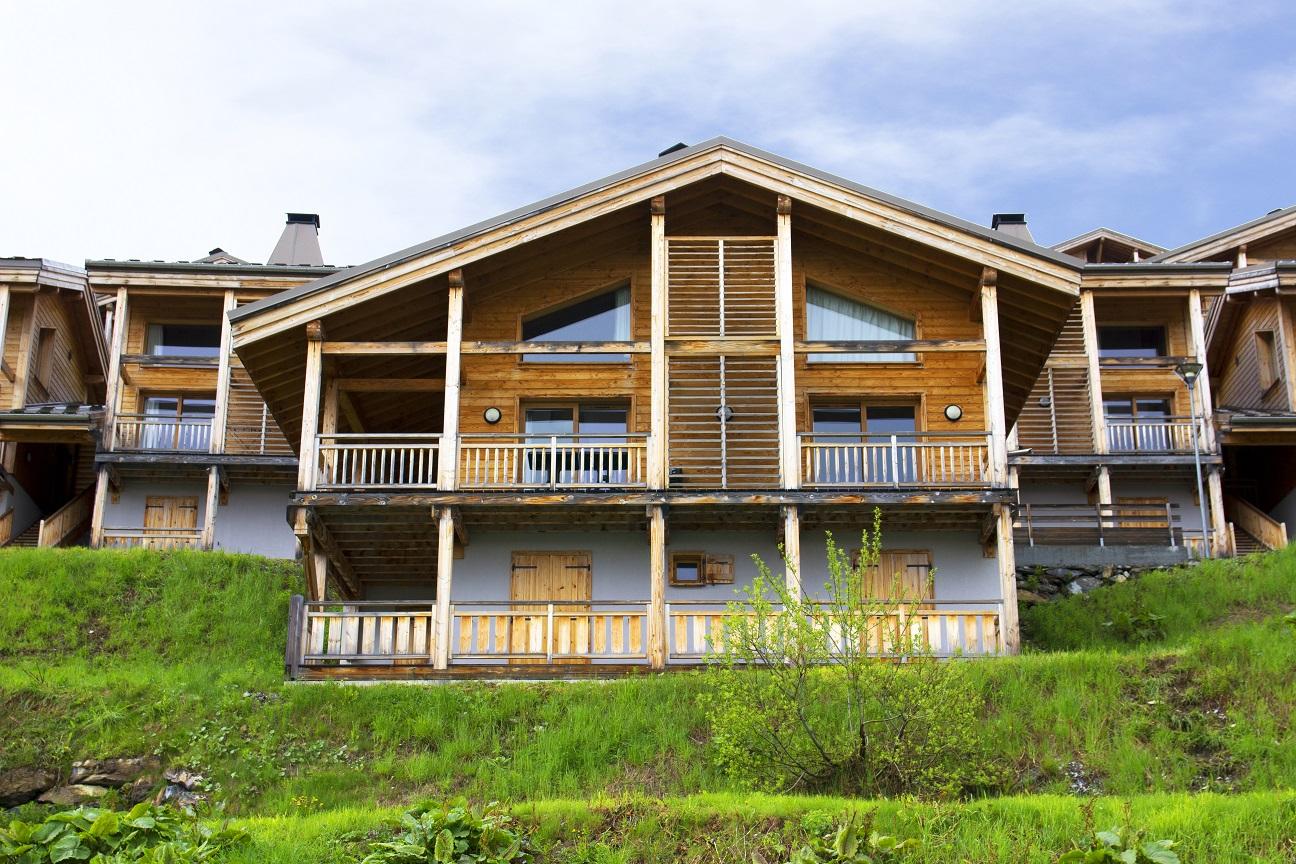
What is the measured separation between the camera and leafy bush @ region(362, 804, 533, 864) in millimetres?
17125

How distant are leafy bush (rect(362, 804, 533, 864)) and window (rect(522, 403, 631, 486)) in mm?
10064

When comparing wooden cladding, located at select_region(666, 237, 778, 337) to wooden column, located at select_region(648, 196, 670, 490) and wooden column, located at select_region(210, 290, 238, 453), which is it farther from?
wooden column, located at select_region(210, 290, 238, 453)

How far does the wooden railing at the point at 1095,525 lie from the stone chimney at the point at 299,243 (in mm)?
19595

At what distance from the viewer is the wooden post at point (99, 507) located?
36.7 meters

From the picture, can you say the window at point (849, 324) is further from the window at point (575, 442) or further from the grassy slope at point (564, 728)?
the grassy slope at point (564, 728)

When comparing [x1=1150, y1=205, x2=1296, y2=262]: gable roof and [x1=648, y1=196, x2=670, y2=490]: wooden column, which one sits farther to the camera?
[x1=1150, y1=205, x2=1296, y2=262]: gable roof

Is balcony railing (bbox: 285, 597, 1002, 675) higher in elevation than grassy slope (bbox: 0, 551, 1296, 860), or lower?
higher

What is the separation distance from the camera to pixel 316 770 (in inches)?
842

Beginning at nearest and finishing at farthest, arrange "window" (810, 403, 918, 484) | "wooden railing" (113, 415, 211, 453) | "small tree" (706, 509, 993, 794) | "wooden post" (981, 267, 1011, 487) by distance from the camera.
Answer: "small tree" (706, 509, 993, 794)
"wooden post" (981, 267, 1011, 487)
"window" (810, 403, 918, 484)
"wooden railing" (113, 415, 211, 453)

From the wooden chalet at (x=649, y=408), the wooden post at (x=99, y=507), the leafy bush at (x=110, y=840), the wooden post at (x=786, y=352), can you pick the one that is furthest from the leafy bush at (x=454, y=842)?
the wooden post at (x=99, y=507)

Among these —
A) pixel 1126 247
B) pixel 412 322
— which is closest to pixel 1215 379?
pixel 1126 247

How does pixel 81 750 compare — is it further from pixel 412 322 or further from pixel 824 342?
pixel 824 342

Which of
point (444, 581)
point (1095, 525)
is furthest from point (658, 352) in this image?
point (1095, 525)

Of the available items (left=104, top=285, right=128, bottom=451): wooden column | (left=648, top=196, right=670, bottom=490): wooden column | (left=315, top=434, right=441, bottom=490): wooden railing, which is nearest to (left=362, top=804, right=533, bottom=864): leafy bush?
(left=648, top=196, right=670, bottom=490): wooden column
